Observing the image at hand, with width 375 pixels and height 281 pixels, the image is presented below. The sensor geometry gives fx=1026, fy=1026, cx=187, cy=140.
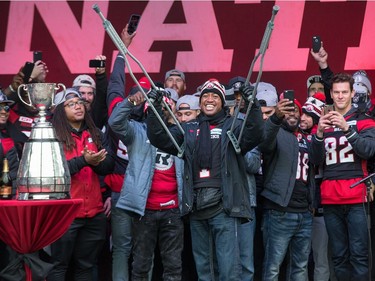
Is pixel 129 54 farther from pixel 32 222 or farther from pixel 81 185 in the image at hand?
pixel 32 222

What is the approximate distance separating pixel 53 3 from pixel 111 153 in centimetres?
229

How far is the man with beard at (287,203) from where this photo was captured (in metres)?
7.96

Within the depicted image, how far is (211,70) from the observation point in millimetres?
9812

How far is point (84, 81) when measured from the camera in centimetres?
904

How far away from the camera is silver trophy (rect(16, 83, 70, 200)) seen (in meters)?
6.13

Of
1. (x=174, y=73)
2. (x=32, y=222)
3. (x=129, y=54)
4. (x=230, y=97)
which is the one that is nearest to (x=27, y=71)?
(x=174, y=73)

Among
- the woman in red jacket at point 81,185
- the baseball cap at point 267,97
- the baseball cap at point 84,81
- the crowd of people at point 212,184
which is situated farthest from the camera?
the baseball cap at point 84,81

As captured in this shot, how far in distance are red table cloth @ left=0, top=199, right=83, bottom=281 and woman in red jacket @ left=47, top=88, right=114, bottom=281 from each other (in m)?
1.42

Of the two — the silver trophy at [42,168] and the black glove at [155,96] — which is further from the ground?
the black glove at [155,96]

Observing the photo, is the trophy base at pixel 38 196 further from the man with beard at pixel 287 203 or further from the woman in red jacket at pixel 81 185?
the man with beard at pixel 287 203

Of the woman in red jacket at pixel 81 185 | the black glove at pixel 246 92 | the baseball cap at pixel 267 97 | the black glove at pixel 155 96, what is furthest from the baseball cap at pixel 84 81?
the black glove at pixel 246 92

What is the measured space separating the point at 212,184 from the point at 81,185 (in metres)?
1.20

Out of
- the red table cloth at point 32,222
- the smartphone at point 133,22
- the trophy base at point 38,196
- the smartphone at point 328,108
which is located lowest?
the red table cloth at point 32,222

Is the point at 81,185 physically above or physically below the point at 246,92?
below
